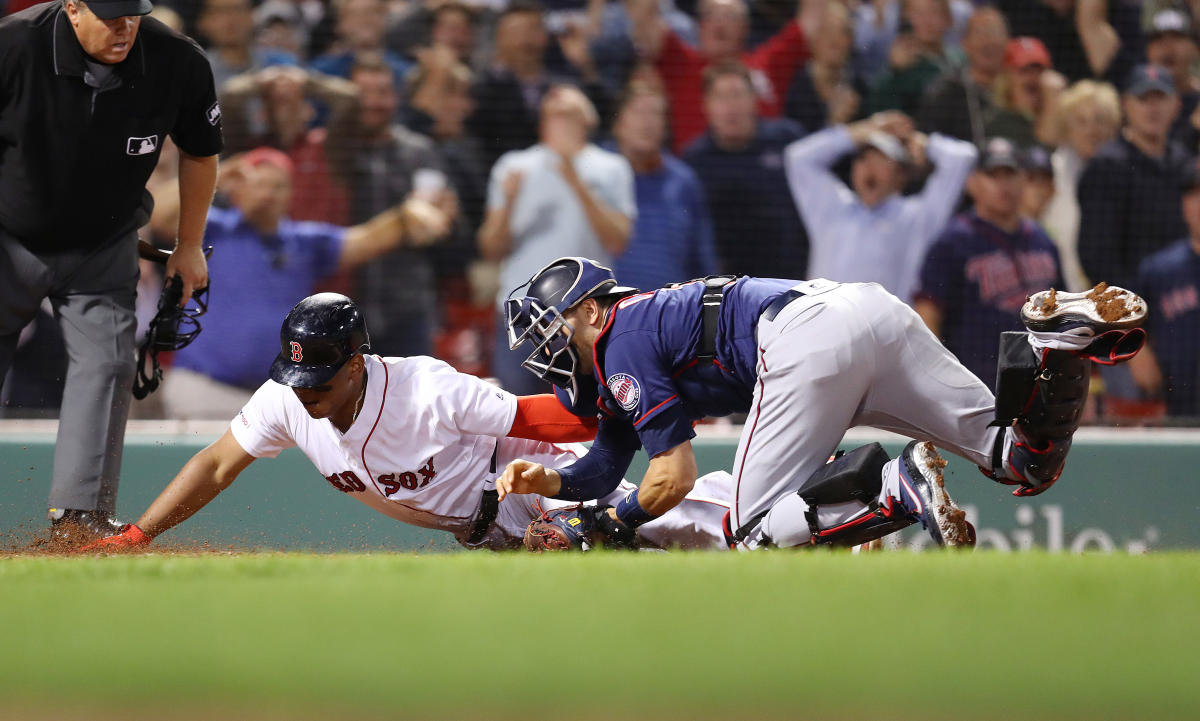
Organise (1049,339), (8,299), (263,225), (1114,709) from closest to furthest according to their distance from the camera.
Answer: (1114,709) < (1049,339) < (8,299) < (263,225)

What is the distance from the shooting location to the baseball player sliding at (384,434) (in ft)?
18.2

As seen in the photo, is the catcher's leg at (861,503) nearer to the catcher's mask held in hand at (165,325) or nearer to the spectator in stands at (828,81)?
the catcher's mask held in hand at (165,325)

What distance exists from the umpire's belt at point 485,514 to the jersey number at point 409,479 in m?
0.26

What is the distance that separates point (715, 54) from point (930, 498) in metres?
6.04

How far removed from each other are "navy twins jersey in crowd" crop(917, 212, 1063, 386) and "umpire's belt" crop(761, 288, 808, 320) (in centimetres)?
422

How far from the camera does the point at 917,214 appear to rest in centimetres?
941

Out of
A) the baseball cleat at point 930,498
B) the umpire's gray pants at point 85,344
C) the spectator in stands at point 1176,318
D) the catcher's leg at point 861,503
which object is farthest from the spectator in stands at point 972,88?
the umpire's gray pants at point 85,344

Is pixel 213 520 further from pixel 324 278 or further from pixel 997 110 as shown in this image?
pixel 997 110

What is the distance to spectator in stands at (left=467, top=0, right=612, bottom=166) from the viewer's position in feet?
31.2

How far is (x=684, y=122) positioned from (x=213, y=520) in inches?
173

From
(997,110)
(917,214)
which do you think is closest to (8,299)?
(917,214)

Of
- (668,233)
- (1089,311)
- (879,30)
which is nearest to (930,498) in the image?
(1089,311)

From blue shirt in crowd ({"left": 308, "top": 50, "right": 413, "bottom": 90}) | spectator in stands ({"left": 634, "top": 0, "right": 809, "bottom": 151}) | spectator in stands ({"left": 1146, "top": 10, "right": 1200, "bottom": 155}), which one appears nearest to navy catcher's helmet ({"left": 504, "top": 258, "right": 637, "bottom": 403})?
spectator in stands ({"left": 634, "top": 0, "right": 809, "bottom": 151})

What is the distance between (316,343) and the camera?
5.33 m
